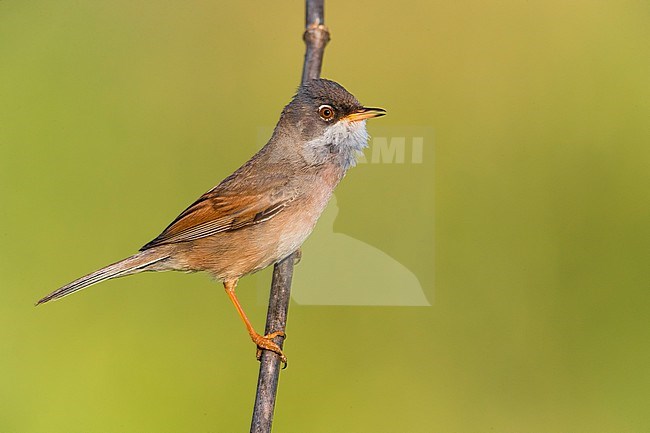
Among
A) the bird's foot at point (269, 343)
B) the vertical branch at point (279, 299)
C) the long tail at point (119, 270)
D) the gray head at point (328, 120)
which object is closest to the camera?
the vertical branch at point (279, 299)

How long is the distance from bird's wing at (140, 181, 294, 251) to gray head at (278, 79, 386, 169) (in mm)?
241

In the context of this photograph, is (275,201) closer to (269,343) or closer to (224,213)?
(224,213)

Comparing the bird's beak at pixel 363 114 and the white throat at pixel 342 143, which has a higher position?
the bird's beak at pixel 363 114

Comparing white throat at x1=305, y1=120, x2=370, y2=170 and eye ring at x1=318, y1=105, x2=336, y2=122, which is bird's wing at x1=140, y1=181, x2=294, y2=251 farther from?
eye ring at x1=318, y1=105, x2=336, y2=122

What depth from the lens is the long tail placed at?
2.34 meters

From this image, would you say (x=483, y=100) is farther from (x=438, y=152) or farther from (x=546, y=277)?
(x=546, y=277)

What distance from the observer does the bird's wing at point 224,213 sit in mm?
2889

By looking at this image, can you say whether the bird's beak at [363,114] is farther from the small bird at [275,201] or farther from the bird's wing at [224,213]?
the bird's wing at [224,213]

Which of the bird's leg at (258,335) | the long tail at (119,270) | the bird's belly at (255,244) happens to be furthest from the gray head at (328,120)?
the long tail at (119,270)

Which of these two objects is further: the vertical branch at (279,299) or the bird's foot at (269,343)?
the bird's foot at (269,343)

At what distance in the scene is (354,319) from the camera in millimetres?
3357

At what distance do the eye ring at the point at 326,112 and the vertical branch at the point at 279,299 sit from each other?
0.29m

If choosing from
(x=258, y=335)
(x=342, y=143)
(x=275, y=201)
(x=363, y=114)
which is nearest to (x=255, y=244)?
(x=275, y=201)

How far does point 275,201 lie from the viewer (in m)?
2.89
